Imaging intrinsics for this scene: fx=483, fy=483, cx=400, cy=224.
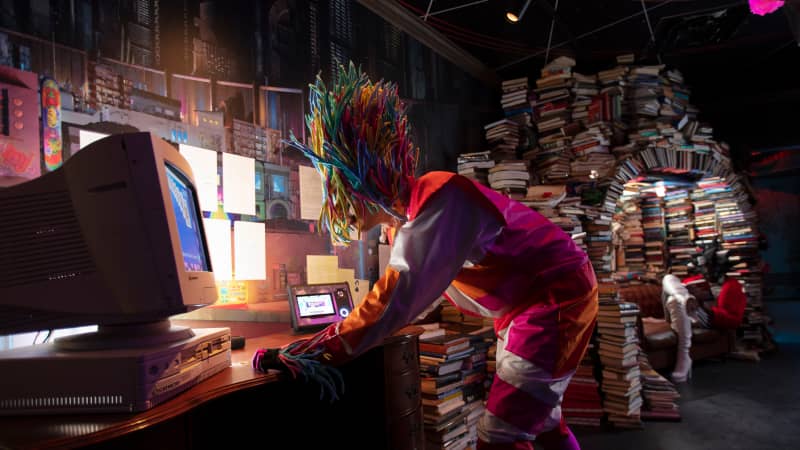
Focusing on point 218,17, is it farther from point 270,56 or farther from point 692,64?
point 692,64

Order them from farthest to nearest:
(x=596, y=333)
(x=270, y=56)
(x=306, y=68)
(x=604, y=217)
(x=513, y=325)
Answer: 1. (x=604, y=217)
2. (x=596, y=333)
3. (x=306, y=68)
4. (x=270, y=56)
5. (x=513, y=325)

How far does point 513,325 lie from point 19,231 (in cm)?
133

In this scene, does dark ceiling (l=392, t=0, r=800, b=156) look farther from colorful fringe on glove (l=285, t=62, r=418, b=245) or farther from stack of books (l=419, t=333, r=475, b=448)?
stack of books (l=419, t=333, r=475, b=448)

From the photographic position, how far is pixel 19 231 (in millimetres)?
1005

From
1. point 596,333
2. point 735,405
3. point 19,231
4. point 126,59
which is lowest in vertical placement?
point 735,405

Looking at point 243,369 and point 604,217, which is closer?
point 243,369

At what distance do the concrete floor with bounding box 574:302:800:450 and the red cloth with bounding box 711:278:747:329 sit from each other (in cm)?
46

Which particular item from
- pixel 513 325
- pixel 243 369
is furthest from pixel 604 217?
pixel 243 369

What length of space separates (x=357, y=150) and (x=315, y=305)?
808mm

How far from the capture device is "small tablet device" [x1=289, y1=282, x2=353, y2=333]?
6.54 feet

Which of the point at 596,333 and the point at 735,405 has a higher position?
the point at 596,333

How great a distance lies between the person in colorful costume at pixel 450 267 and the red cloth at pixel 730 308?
15.3 feet

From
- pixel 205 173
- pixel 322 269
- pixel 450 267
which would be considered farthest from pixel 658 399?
pixel 205 173

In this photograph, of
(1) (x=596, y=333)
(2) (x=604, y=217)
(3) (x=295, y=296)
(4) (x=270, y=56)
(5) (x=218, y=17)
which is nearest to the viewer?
(3) (x=295, y=296)
